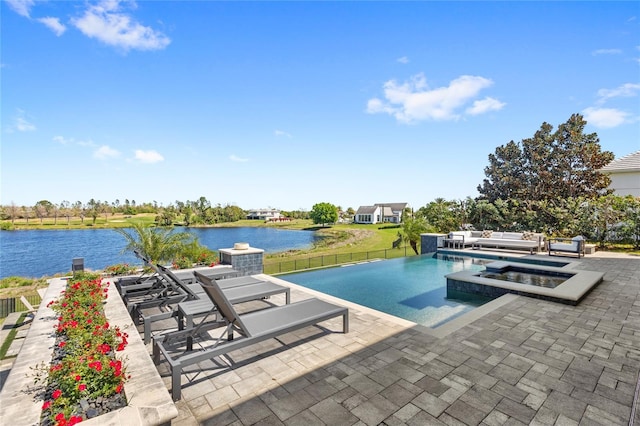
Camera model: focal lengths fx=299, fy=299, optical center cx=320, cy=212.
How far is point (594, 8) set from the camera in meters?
10.5

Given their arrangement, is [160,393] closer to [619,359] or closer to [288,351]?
[288,351]

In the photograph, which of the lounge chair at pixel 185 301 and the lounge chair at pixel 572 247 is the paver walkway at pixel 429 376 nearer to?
the lounge chair at pixel 185 301

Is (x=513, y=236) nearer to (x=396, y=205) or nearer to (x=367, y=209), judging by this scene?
(x=367, y=209)

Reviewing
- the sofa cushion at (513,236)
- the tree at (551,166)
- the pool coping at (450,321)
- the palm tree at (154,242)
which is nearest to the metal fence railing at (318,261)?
the palm tree at (154,242)

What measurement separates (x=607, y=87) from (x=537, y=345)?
20166 mm

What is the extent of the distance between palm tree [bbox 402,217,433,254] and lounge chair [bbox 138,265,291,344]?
13.5 m

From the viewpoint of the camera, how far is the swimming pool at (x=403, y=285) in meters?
6.52

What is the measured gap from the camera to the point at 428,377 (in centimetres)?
321

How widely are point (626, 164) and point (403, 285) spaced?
23.3m

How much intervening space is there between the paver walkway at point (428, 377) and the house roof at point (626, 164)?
22.2 m

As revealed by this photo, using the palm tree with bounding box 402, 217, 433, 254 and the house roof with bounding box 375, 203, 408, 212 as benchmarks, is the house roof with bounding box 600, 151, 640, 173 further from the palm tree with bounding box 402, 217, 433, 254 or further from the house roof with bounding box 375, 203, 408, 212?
the house roof with bounding box 375, 203, 408, 212

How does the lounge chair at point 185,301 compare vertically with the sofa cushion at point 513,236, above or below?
below

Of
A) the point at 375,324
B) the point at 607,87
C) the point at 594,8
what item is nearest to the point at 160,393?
the point at 375,324

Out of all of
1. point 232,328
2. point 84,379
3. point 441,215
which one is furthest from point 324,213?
point 84,379
